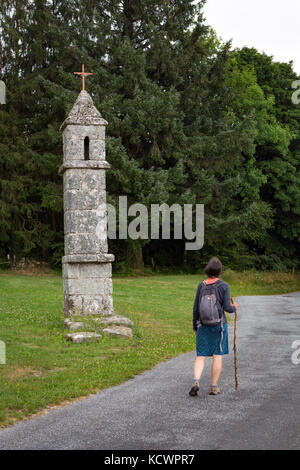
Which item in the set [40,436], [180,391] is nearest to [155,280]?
[180,391]

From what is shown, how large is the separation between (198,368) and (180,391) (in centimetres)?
42

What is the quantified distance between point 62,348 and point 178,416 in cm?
463

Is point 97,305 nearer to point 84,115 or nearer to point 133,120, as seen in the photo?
point 84,115

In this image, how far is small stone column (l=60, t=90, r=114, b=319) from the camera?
12422 millimetres

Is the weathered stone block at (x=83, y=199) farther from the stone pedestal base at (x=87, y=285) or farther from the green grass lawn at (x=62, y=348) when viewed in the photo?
the green grass lawn at (x=62, y=348)

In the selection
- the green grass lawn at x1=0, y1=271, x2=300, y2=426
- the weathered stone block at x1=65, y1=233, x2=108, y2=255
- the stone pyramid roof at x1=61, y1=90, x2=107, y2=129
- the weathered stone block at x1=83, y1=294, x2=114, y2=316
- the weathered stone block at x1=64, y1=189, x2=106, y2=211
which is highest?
the stone pyramid roof at x1=61, y1=90, x2=107, y2=129

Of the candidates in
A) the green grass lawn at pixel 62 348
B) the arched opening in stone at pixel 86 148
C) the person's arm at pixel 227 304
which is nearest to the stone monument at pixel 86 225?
the arched opening in stone at pixel 86 148

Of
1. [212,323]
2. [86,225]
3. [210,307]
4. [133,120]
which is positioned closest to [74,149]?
[86,225]

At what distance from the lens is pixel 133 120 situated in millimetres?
27484

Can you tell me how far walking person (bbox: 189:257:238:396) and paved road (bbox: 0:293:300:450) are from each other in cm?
34

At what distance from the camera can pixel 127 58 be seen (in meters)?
27.5

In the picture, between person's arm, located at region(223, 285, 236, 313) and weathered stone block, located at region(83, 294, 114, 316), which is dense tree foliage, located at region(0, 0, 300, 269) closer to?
weathered stone block, located at region(83, 294, 114, 316)

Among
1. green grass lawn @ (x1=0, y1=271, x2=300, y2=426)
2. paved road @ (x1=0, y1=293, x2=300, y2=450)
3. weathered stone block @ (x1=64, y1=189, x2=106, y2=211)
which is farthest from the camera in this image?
weathered stone block @ (x1=64, y1=189, x2=106, y2=211)

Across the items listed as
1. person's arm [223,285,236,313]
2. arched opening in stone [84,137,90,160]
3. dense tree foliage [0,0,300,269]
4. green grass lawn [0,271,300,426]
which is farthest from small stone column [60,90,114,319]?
dense tree foliage [0,0,300,269]
